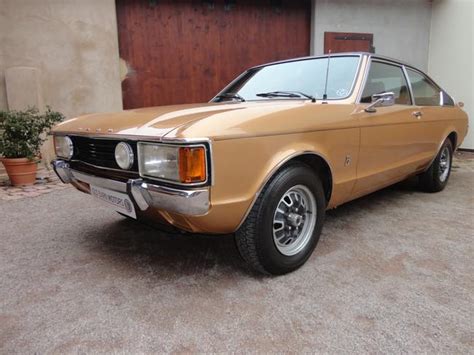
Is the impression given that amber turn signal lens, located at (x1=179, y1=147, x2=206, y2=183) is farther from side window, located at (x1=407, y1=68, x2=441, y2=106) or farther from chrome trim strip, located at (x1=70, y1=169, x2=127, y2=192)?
side window, located at (x1=407, y1=68, x2=441, y2=106)

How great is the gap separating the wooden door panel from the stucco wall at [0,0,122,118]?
162 inches

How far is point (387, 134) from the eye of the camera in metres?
3.14

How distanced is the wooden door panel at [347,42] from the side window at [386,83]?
4.10 m

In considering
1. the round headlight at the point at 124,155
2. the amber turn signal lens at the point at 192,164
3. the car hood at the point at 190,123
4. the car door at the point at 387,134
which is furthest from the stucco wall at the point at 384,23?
the amber turn signal lens at the point at 192,164

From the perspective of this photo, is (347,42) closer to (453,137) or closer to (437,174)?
(453,137)

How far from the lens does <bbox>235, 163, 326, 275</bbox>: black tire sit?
6.97 feet

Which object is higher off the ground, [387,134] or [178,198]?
[387,134]

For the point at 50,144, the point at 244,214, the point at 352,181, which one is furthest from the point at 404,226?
the point at 50,144

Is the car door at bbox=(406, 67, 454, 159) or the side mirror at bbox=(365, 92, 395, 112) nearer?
the side mirror at bbox=(365, 92, 395, 112)

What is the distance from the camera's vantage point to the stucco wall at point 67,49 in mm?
5855

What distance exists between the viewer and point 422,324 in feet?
6.11

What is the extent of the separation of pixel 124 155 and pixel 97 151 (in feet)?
1.30

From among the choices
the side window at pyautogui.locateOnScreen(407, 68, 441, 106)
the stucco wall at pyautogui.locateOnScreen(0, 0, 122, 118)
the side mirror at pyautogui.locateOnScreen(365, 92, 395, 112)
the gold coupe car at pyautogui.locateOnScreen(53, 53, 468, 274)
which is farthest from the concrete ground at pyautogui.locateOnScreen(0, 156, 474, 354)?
the stucco wall at pyautogui.locateOnScreen(0, 0, 122, 118)

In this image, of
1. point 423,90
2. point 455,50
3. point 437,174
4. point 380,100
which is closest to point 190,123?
point 380,100
